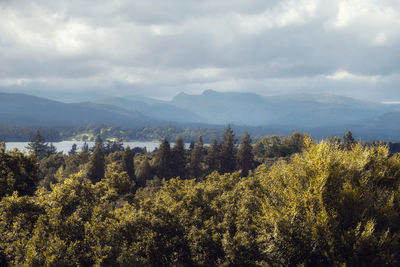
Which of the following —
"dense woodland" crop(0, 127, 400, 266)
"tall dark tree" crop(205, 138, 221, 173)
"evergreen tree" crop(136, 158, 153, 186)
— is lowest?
"evergreen tree" crop(136, 158, 153, 186)

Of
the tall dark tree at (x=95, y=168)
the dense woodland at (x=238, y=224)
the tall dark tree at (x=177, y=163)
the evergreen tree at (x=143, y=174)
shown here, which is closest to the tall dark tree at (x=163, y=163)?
the tall dark tree at (x=177, y=163)

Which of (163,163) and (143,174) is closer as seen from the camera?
(143,174)

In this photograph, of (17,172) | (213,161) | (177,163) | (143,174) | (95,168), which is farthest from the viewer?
(213,161)

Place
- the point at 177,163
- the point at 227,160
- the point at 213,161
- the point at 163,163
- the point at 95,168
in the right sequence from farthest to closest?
1. the point at 213,161
2. the point at 227,160
3. the point at 177,163
4. the point at 163,163
5. the point at 95,168

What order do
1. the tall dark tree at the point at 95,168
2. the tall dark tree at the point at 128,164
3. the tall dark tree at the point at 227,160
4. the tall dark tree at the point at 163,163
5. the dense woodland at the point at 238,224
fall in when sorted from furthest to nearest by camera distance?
the tall dark tree at the point at 227,160
the tall dark tree at the point at 163,163
the tall dark tree at the point at 128,164
the tall dark tree at the point at 95,168
the dense woodland at the point at 238,224

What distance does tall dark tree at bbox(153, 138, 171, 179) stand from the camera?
98750 millimetres

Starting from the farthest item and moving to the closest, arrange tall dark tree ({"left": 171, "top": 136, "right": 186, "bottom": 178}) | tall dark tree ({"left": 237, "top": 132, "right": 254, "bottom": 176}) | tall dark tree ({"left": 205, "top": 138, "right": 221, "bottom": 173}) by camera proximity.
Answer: tall dark tree ({"left": 237, "top": 132, "right": 254, "bottom": 176}) < tall dark tree ({"left": 205, "top": 138, "right": 221, "bottom": 173}) < tall dark tree ({"left": 171, "top": 136, "right": 186, "bottom": 178})

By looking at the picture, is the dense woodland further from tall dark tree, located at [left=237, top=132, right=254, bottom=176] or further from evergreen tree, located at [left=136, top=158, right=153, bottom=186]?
tall dark tree, located at [left=237, top=132, right=254, bottom=176]

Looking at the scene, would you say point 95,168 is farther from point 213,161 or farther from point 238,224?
point 238,224

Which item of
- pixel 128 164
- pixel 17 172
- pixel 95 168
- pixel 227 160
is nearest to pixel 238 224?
pixel 17 172

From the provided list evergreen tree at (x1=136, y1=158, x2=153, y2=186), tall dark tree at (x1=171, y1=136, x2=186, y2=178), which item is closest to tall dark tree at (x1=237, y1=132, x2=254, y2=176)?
tall dark tree at (x1=171, y1=136, x2=186, y2=178)

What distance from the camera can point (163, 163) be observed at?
3905 inches

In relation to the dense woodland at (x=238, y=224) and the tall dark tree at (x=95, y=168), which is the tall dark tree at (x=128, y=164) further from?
the dense woodland at (x=238, y=224)

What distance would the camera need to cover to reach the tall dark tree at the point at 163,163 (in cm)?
9875
